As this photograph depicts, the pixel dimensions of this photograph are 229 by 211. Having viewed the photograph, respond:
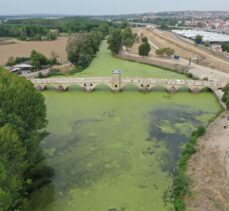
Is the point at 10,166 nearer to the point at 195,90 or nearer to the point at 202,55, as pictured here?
the point at 195,90

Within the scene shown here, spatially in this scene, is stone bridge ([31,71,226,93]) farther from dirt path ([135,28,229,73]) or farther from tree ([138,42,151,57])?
tree ([138,42,151,57])

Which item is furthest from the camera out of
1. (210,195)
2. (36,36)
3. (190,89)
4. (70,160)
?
(36,36)

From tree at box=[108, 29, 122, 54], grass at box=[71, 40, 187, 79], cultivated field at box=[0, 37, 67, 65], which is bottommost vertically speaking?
cultivated field at box=[0, 37, 67, 65]

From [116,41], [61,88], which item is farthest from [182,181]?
[116,41]

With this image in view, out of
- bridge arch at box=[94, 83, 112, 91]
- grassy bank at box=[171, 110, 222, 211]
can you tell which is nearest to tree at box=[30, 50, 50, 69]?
bridge arch at box=[94, 83, 112, 91]

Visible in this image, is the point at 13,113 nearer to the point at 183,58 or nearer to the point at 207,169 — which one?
the point at 207,169

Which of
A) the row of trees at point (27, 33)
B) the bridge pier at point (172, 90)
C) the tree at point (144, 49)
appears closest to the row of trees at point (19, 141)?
the bridge pier at point (172, 90)

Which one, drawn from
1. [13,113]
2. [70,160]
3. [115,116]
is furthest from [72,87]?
[13,113]
